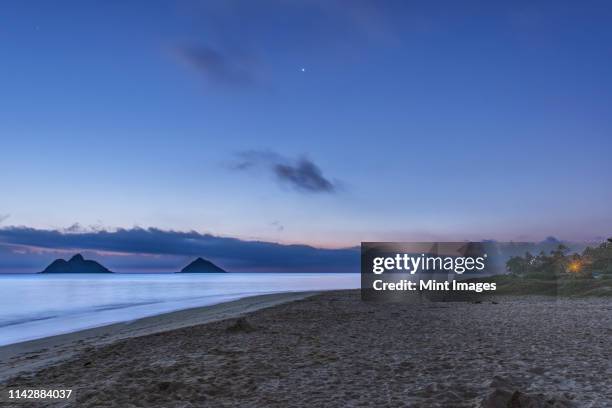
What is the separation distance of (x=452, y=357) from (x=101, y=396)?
8134mm

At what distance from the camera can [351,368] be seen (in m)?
10.4

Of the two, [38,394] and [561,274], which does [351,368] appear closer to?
[38,394]

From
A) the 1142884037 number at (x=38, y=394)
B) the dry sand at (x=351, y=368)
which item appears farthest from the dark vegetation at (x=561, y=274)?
the 1142884037 number at (x=38, y=394)

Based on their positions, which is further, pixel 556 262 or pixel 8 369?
pixel 556 262

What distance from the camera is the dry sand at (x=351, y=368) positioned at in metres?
8.04

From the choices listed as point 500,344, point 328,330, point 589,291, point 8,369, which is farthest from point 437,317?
point 589,291

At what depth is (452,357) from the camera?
1121 cm

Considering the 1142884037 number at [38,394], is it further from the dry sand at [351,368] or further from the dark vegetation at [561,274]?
the dark vegetation at [561,274]

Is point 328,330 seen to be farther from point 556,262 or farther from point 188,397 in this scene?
point 556,262

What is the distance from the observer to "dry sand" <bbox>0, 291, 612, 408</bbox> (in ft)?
26.4

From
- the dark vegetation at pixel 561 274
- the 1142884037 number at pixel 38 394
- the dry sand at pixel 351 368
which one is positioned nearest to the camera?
the dry sand at pixel 351 368

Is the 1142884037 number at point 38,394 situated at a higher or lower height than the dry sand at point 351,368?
lower

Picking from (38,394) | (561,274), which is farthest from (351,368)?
(561,274)

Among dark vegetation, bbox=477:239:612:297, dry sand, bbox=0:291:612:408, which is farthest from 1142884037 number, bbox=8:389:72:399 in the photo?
dark vegetation, bbox=477:239:612:297
